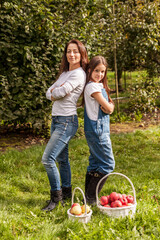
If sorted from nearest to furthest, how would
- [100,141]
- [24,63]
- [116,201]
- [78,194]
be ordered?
[116,201], [100,141], [78,194], [24,63]

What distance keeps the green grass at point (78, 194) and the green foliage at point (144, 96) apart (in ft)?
7.50

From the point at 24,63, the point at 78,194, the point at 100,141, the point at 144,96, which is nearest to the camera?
the point at 100,141

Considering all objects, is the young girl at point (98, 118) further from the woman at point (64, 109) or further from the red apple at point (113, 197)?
the red apple at point (113, 197)

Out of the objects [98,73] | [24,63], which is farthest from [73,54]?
[24,63]

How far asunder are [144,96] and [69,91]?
568 cm

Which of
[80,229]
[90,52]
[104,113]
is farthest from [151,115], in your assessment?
[80,229]

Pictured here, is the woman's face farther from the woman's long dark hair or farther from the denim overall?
the denim overall

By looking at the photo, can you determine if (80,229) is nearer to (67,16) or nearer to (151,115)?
(67,16)

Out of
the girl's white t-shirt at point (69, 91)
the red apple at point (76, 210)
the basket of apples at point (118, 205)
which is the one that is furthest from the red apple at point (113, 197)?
the girl's white t-shirt at point (69, 91)

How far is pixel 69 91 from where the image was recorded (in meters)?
3.02

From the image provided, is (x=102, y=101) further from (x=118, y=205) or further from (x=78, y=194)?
(x=78, y=194)

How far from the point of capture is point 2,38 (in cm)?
546

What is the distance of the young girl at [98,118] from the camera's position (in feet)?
10.0

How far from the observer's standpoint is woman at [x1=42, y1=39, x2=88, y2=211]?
3.09 metres
